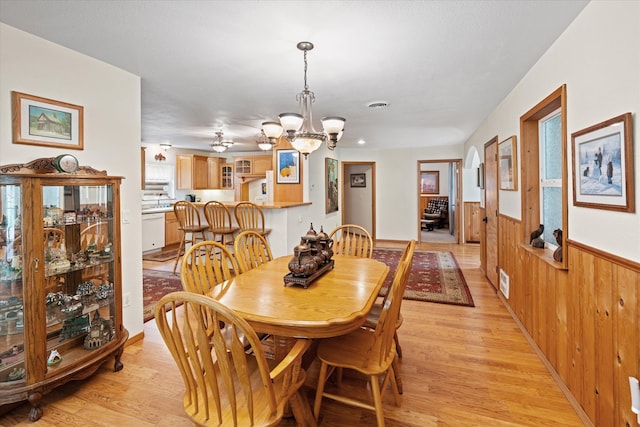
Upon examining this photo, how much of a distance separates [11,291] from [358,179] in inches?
294

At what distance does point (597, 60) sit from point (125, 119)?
3217 mm

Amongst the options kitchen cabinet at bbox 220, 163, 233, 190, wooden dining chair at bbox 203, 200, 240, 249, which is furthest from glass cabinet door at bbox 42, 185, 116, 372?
kitchen cabinet at bbox 220, 163, 233, 190

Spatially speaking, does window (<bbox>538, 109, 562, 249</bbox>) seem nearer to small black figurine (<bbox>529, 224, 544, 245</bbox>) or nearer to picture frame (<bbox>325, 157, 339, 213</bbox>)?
small black figurine (<bbox>529, 224, 544, 245</bbox>)

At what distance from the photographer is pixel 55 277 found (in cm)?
206

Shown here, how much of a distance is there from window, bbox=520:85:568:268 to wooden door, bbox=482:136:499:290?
3.43 ft

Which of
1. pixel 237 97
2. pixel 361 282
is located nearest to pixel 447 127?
pixel 237 97

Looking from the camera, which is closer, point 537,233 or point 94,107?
point 94,107

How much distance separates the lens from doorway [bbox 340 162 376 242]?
8391 millimetres

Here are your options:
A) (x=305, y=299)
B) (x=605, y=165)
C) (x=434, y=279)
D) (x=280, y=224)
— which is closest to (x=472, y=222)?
(x=434, y=279)

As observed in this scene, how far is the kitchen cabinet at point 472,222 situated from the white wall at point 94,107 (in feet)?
21.9

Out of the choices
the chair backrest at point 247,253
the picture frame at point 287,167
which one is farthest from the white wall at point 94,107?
the picture frame at point 287,167

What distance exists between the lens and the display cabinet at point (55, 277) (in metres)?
1.85

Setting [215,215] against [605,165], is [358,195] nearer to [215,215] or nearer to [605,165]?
[215,215]

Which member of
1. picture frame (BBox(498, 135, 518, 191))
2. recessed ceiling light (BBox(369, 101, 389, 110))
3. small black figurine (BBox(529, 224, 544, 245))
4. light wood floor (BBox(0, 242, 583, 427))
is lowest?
light wood floor (BBox(0, 242, 583, 427))
